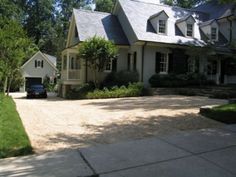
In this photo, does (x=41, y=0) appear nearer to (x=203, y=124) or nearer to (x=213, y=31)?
(x=213, y=31)

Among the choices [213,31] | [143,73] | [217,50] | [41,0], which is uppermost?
[41,0]

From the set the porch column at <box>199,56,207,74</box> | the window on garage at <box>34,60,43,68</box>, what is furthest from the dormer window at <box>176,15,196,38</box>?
the window on garage at <box>34,60,43,68</box>

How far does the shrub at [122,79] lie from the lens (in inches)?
980

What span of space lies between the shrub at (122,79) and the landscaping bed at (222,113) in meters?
12.8

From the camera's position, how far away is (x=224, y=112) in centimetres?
1140

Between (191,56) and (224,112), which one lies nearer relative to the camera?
(224,112)

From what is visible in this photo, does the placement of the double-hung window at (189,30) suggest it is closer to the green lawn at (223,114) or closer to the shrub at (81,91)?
the shrub at (81,91)

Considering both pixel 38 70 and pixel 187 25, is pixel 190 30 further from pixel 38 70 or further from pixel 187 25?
pixel 38 70

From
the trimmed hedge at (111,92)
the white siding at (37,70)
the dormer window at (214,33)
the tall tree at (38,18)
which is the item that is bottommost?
the trimmed hedge at (111,92)

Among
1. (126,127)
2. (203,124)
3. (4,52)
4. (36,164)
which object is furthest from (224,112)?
(4,52)

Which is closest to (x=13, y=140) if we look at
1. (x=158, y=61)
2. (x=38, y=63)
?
(x=158, y=61)

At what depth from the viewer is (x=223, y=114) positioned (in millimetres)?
11109

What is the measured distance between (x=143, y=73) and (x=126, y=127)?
1606 cm

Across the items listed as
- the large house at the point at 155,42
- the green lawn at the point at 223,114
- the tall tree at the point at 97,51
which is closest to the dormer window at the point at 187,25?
the large house at the point at 155,42
